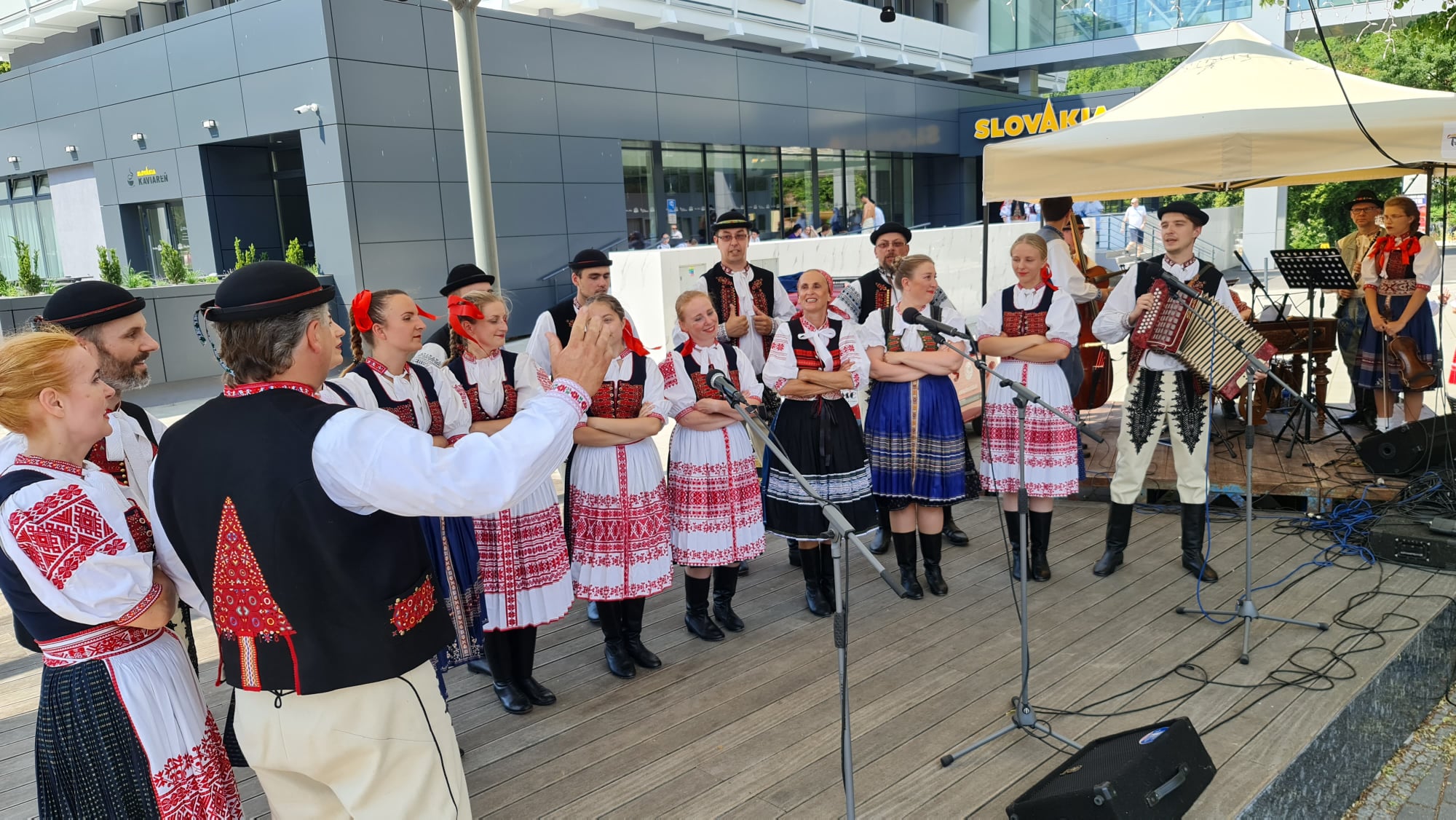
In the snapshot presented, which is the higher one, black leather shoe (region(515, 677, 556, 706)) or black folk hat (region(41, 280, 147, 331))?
black folk hat (region(41, 280, 147, 331))

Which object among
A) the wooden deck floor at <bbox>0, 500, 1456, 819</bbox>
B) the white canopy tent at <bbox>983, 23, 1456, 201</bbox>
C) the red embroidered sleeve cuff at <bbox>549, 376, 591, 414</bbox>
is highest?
the white canopy tent at <bbox>983, 23, 1456, 201</bbox>

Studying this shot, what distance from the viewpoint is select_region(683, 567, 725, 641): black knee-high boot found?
4.01 metres

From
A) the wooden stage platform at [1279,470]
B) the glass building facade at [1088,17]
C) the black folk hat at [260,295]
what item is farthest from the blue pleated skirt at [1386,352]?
the glass building facade at [1088,17]

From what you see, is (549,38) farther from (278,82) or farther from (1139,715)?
(1139,715)

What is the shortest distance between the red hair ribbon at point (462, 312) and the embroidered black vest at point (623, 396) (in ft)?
1.65

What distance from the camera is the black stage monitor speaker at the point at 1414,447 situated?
5074mm

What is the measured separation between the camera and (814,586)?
4.27m

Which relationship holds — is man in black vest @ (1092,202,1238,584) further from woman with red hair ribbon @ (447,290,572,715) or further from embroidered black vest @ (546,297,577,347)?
woman with red hair ribbon @ (447,290,572,715)

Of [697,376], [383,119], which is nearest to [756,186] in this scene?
[383,119]

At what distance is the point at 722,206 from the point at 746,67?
2549mm

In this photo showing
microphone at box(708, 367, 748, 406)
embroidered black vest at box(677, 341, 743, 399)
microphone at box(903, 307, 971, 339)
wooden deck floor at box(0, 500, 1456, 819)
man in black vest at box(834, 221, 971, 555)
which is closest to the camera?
microphone at box(708, 367, 748, 406)

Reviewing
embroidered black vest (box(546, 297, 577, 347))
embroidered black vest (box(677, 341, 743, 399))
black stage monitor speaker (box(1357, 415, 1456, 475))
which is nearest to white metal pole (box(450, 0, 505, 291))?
embroidered black vest (box(546, 297, 577, 347))

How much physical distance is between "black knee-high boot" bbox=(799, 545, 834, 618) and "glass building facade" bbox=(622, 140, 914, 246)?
1189 centimetres

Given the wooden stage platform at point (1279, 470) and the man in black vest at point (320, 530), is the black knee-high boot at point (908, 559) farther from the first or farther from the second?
the man in black vest at point (320, 530)
